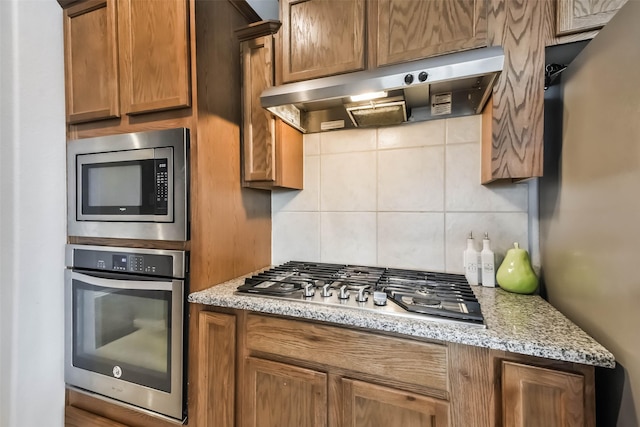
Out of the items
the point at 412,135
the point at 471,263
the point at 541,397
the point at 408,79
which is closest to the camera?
the point at 541,397

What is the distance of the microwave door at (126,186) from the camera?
109cm

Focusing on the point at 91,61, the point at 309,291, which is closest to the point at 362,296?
the point at 309,291

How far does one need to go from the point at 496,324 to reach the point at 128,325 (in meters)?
1.37

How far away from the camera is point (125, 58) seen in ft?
3.82

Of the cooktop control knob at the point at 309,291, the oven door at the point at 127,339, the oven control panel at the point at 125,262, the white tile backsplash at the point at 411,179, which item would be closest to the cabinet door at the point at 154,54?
the oven control panel at the point at 125,262

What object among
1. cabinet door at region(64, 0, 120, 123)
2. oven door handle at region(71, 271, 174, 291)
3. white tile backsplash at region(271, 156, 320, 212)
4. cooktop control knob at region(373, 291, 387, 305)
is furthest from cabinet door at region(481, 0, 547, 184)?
cabinet door at region(64, 0, 120, 123)

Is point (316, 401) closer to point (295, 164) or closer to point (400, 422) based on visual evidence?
point (400, 422)

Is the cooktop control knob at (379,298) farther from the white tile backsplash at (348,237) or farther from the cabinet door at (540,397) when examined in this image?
the white tile backsplash at (348,237)

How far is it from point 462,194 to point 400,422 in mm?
933

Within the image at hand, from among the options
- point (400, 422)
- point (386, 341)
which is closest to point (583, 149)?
point (386, 341)

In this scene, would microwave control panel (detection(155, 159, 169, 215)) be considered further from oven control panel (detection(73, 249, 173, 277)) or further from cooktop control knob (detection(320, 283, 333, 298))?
cooktop control knob (detection(320, 283, 333, 298))

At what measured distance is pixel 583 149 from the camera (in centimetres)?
79

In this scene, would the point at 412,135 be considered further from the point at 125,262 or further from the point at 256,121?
the point at 125,262

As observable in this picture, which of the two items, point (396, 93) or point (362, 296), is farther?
point (396, 93)
